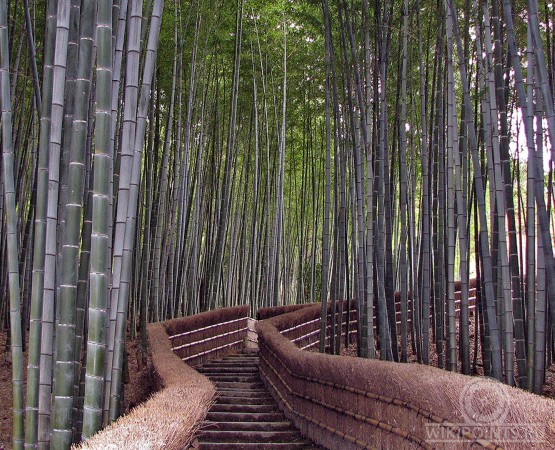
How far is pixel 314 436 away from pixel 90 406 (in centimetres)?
170

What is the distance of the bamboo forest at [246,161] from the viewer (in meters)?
2.56

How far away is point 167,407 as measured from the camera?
245cm

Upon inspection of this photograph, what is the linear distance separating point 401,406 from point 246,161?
6.95 metres

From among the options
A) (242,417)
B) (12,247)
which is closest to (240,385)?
(242,417)

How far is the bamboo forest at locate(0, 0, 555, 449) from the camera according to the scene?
2562 mm

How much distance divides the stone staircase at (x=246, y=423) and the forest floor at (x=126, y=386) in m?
0.50

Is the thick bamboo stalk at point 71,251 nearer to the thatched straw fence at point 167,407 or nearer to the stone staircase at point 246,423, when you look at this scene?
the thatched straw fence at point 167,407

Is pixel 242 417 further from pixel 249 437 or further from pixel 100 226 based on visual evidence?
pixel 100 226

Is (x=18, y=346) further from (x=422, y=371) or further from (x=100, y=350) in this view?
(x=422, y=371)

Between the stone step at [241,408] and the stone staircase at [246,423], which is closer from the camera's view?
the stone staircase at [246,423]

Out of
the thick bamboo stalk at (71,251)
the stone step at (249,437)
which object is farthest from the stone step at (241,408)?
the thick bamboo stalk at (71,251)

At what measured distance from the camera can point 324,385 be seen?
363 cm

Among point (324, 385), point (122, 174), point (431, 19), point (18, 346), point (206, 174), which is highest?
point (431, 19)

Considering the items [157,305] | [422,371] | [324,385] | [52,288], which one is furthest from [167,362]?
[157,305]
